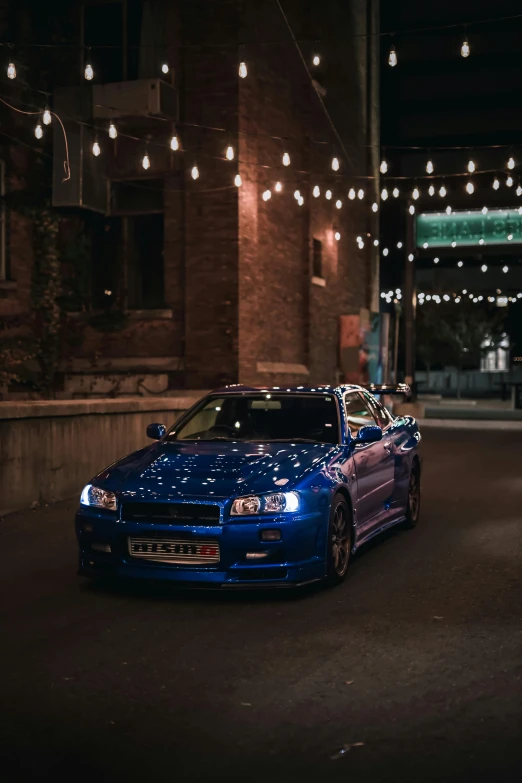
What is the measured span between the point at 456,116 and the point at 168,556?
149ft

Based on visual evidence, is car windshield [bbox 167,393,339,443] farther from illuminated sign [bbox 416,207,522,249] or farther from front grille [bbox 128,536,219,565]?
illuminated sign [bbox 416,207,522,249]

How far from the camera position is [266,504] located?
7.02 metres

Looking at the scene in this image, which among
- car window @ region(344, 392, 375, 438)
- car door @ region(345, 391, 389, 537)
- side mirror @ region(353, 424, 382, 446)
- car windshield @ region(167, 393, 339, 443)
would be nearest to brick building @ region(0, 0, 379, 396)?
car window @ region(344, 392, 375, 438)

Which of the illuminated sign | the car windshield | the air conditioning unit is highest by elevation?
the air conditioning unit

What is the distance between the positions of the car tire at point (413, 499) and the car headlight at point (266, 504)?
3.42 meters

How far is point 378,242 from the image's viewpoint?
30.6m

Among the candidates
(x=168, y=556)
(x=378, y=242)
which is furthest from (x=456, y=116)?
(x=168, y=556)

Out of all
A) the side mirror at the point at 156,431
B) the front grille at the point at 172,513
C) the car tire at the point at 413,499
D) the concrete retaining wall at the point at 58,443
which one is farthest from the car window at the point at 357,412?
the concrete retaining wall at the point at 58,443

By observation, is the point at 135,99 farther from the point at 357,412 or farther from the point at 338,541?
the point at 338,541

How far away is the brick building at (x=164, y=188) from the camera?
19656 mm

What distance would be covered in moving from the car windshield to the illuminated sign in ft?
75.3

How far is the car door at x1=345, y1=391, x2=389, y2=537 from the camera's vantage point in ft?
27.5

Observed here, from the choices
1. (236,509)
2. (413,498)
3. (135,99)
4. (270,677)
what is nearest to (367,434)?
(236,509)

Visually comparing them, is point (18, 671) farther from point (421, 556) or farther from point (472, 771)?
point (421, 556)
